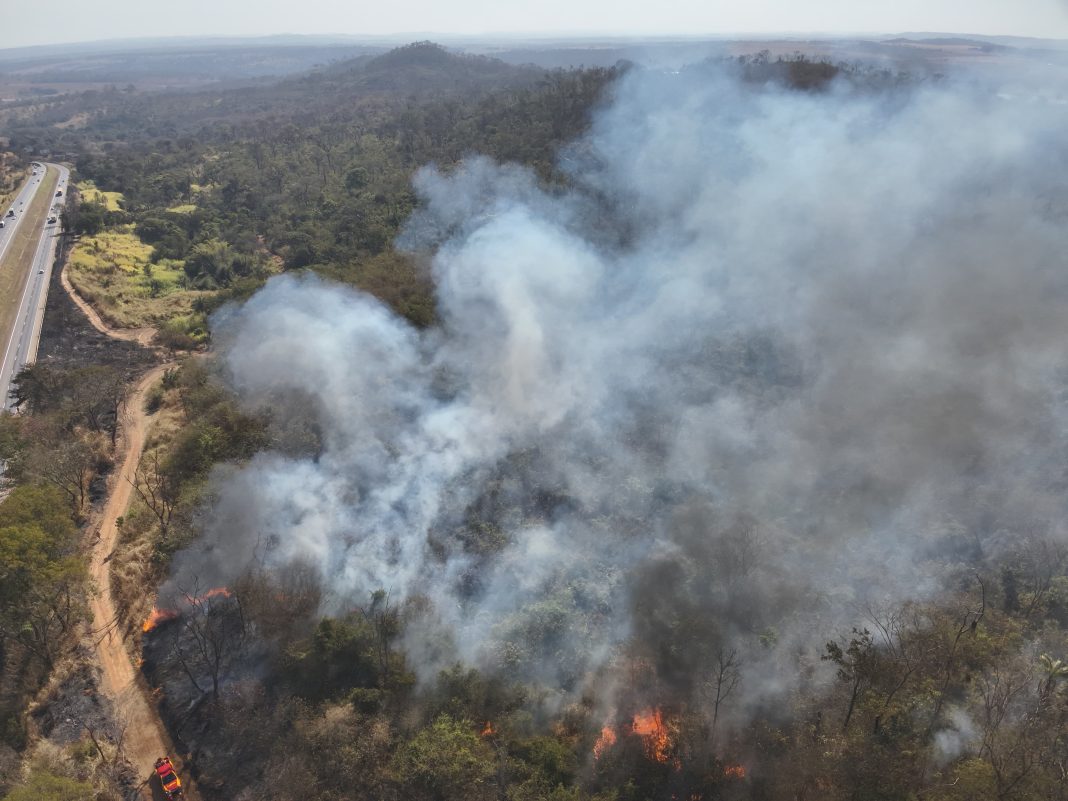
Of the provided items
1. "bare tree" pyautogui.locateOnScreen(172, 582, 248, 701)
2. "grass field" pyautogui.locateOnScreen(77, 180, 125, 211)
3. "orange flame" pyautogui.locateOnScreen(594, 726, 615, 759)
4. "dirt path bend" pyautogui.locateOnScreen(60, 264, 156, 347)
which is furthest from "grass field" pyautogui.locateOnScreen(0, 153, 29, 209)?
"orange flame" pyautogui.locateOnScreen(594, 726, 615, 759)

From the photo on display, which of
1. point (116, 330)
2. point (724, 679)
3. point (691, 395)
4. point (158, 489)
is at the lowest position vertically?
point (724, 679)

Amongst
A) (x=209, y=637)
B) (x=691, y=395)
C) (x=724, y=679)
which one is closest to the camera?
(x=724, y=679)

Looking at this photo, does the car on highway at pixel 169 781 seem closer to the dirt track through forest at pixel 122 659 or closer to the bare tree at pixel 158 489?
the dirt track through forest at pixel 122 659

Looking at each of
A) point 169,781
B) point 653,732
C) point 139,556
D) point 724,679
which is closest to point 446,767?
point 653,732

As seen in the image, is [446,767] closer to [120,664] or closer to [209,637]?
[209,637]

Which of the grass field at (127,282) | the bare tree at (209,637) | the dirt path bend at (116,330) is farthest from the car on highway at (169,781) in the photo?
the grass field at (127,282)

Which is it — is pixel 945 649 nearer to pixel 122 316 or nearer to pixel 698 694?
pixel 698 694

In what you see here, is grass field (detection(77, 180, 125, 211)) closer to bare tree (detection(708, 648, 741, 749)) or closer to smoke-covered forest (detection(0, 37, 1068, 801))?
smoke-covered forest (detection(0, 37, 1068, 801))
